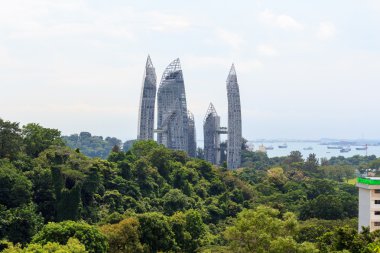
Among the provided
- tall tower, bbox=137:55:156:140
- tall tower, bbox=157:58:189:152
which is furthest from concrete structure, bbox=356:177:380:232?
tall tower, bbox=157:58:189:152

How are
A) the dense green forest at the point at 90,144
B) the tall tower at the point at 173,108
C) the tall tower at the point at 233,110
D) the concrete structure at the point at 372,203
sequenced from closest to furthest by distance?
the concrete structure at the point at 372,203
the tall tower at the point at 173,108
the tall tower at the point at 233,110
the dense green forest at the point at 90,144

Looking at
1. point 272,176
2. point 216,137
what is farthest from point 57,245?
point 216,137

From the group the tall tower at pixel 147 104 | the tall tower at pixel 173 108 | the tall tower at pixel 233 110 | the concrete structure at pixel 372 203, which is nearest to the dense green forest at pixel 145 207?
the concrete structure at pixel 372 203

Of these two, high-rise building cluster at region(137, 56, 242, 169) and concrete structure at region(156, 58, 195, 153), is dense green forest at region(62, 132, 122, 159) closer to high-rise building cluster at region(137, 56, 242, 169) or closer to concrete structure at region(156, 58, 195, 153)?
high-rise building cluster at region(137, 56, 242, 169)

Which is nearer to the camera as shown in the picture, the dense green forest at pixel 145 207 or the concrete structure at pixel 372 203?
the dense green forest at pixel 145 207

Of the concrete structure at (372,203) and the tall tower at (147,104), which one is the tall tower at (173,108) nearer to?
the tall tower at (147,104)

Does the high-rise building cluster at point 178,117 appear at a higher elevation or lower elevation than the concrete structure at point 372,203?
higher

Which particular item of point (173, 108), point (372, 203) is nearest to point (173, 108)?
point (173, 108)

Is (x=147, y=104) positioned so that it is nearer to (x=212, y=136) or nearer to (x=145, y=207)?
(x=212, y=136)
